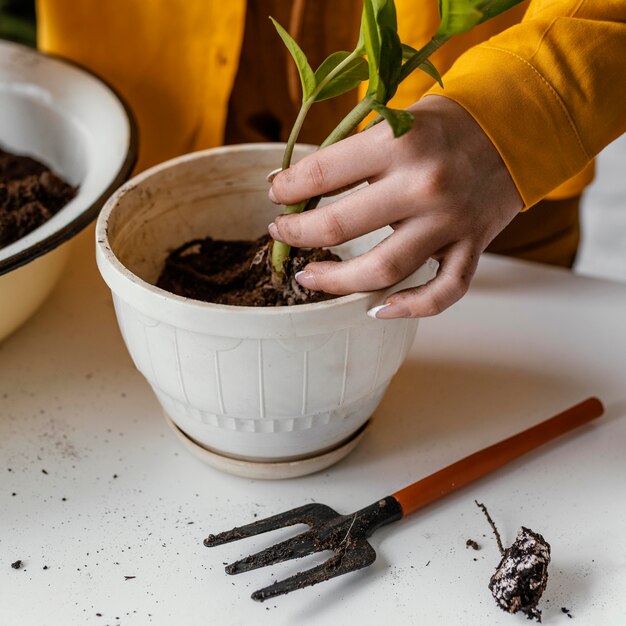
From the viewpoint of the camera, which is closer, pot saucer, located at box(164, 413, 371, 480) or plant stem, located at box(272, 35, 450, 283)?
plant stem, located at box(272, 35, 450, 283)

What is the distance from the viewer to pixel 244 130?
3.55 ft

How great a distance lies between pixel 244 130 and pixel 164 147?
0.36 feet

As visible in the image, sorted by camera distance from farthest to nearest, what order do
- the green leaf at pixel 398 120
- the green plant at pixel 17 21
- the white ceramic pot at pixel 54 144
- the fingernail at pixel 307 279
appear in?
the green plant at pixel 17 21 → the white ceramic pot at pixel 54 144 → the fingernail at pixel 307 279 → the green leaf at pixel 398 120

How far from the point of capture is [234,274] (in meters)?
0.69

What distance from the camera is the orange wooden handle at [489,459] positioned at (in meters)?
0.64

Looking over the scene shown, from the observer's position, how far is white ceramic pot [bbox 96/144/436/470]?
0.56 m

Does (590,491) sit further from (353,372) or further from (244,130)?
(244,130)

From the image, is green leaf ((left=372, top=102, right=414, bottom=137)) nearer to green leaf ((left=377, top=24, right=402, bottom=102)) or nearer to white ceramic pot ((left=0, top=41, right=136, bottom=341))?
green leaf ((left=377, top=24, right=402, bottom=102))

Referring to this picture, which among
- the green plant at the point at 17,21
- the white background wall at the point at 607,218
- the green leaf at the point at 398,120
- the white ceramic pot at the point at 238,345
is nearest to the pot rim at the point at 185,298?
the white ceramic pot at the point at 238,345

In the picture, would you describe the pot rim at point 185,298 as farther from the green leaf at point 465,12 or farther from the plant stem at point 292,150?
the green leaf at point 465,12

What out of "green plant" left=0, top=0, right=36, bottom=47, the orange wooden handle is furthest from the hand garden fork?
"green plant" left=0, top=0, right=36, bottom=47

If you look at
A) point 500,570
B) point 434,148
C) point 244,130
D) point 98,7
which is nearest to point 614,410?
point 500,570

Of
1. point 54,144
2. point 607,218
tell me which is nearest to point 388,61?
point 54,144

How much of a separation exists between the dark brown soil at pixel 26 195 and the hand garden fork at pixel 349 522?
0.38 m
